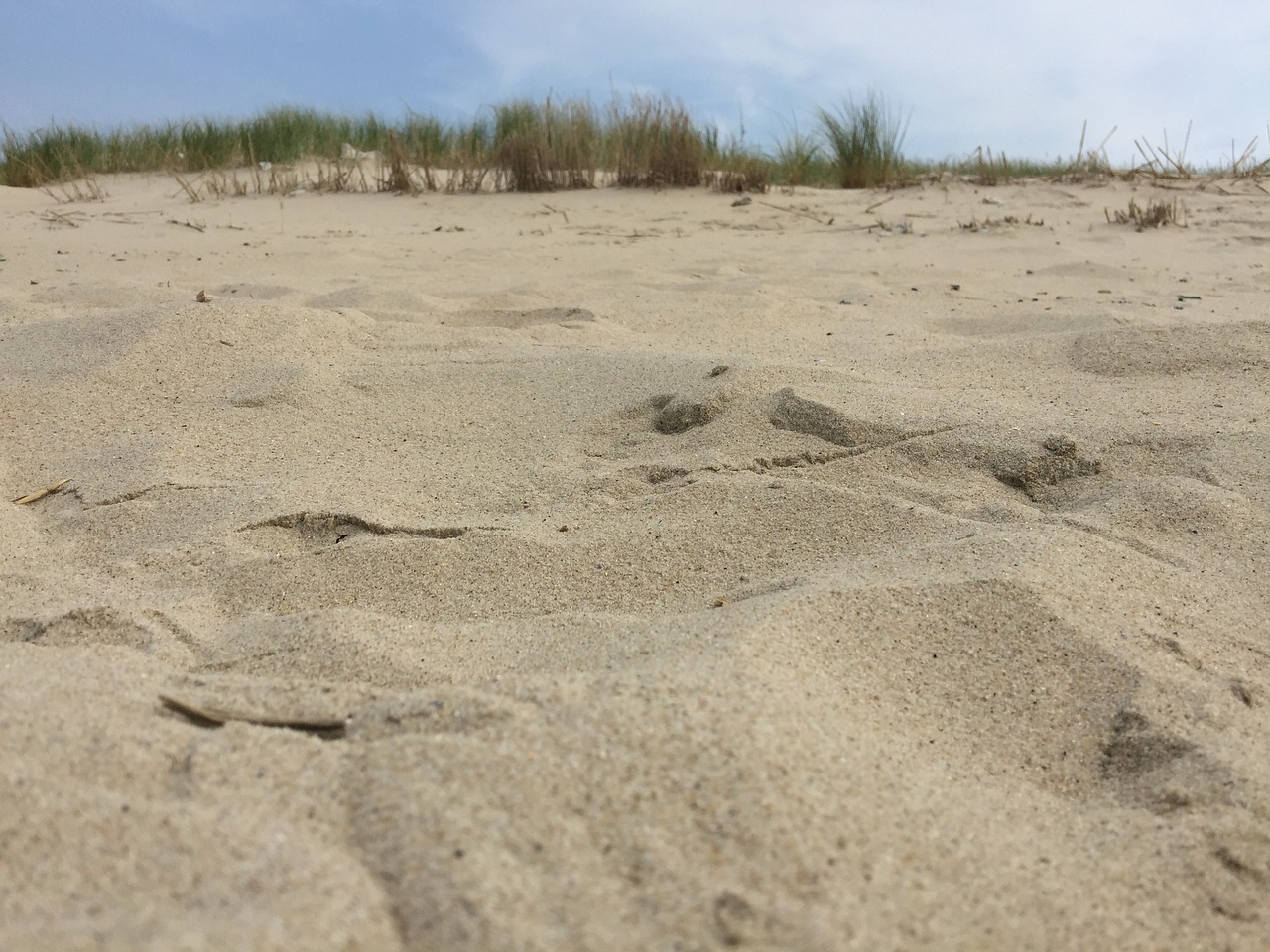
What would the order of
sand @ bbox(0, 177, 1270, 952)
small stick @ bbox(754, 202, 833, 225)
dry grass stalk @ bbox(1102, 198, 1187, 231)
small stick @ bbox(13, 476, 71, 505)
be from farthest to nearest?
small stick @ bbox(754, 202, 833, 225) → dry grass stalk @ bbox(1102, 198, 1187, 231) → small stick @ bbox(13, 476, 71, 505) → sand @ bbox(0, 177, 1270, 952)

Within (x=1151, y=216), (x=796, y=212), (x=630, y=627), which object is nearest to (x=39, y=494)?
(x=630, y=627)

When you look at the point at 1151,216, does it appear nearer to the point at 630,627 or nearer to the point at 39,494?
the point at 630,627

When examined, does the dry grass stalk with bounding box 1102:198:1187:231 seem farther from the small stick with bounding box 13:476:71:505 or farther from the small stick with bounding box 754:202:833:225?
the small stick with bounding box 13:476:71:505

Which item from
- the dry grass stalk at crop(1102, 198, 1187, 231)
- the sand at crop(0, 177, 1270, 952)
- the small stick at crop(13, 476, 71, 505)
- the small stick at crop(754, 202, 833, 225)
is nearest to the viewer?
the sand at crop(0, 177, 1270, 952)

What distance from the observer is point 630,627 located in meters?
1.46

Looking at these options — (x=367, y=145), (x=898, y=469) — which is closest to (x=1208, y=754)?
(x=898, y=469)

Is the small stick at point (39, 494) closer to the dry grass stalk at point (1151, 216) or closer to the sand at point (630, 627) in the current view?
the sand at point (630, 627)

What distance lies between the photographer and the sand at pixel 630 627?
899mm

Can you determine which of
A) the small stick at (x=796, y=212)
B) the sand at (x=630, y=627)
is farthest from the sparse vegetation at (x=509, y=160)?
the sand at (x=630, y=627)

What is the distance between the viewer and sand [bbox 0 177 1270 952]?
899 mm

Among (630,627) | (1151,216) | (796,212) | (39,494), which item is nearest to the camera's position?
(630,627)

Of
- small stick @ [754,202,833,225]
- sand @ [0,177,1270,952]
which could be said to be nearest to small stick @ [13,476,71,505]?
sand @ [0,177,1270,952]

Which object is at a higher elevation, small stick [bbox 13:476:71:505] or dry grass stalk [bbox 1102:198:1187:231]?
dry grass stalk [bbox 1102:198:1187:231]

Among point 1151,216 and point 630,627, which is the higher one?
point 1151,216
